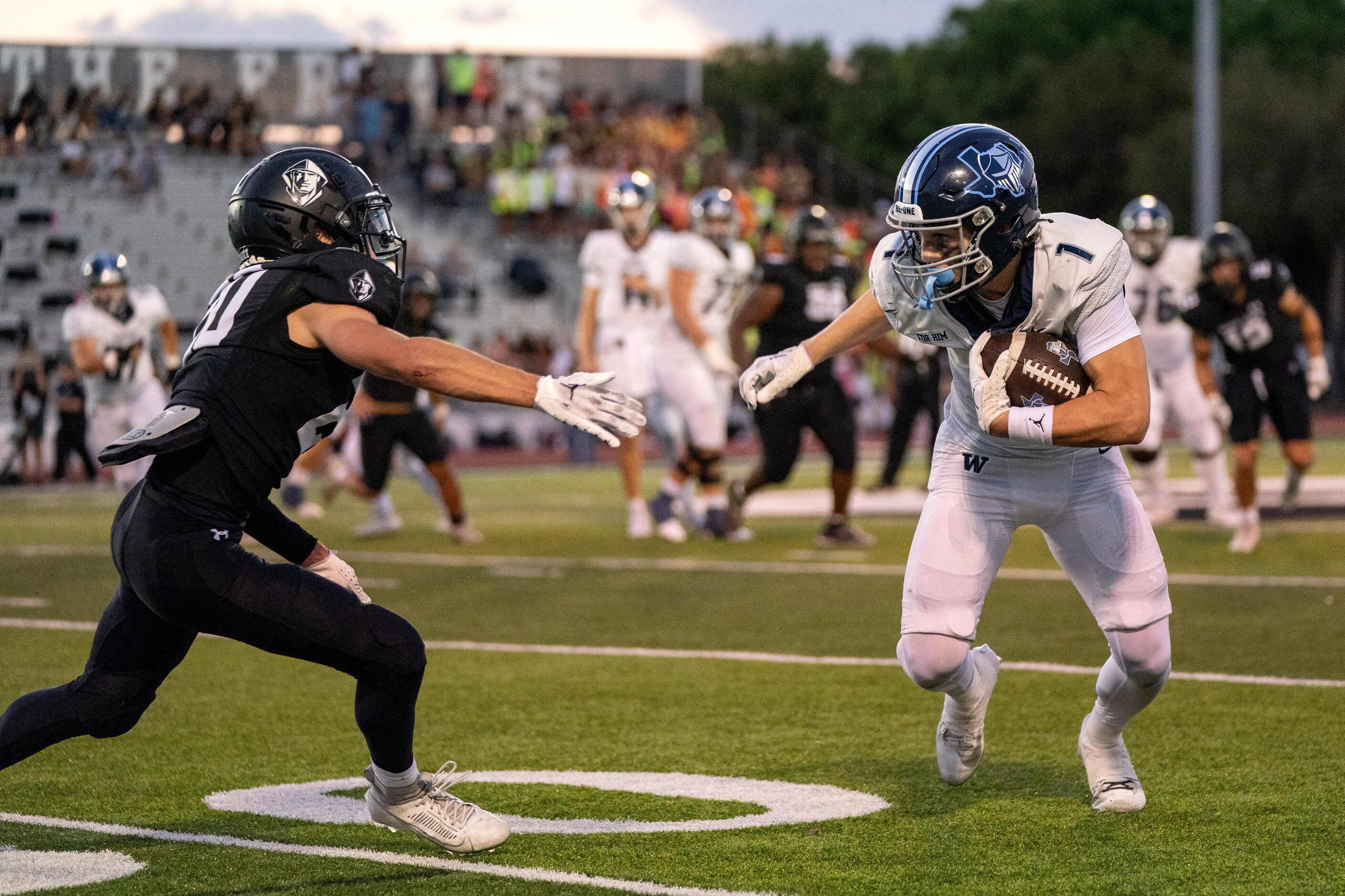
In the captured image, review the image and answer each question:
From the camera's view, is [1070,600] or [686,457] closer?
[1070,600]

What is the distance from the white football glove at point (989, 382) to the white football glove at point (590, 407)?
952 mm

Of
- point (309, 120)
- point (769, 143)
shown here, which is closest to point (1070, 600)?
point (309, 120)

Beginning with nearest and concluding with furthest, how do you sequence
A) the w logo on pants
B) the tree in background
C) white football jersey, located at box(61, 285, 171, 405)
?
the w logo on pants < white football jersey, located at box(61, 285, 171, 405) < the tree in background

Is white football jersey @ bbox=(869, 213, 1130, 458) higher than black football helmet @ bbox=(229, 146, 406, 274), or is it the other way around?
black football helmet @ bbox=(229, 146, 406, 274)

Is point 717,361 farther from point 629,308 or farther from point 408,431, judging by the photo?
point 408,431

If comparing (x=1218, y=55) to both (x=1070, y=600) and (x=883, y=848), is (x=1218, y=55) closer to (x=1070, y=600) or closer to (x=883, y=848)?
(x=1070, y=600)

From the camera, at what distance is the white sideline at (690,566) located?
8969 millimetres

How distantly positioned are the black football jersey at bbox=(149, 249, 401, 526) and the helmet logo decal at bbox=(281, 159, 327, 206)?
0.19m

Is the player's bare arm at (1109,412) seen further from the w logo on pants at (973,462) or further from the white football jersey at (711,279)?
the white football jersey at (711,279)

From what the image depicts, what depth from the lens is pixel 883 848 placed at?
409 centimetres

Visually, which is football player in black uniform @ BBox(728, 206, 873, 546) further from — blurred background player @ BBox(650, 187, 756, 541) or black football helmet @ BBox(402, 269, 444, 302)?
black football helmet @ BBox(402, 269, 444, 302)

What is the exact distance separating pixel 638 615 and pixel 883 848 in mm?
4123

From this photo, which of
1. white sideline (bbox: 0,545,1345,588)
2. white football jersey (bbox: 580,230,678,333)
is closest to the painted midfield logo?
white sideline (bbox: 0,545,1345,588)

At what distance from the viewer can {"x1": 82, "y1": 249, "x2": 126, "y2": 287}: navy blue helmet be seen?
34.4ft
